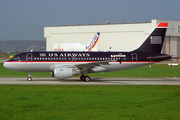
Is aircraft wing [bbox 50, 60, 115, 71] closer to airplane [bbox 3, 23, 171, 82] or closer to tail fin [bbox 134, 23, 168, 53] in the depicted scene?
airplane [bbox 3, 23, 171, 82]

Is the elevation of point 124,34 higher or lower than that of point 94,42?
higher

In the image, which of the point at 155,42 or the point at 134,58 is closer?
the point at 134,58

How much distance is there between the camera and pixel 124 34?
10225cm

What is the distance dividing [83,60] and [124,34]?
227 ft

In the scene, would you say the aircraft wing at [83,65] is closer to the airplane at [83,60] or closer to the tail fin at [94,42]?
the airplane at [83,60]

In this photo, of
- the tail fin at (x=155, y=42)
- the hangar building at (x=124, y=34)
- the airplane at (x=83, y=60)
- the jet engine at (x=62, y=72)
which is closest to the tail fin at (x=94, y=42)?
the hangar building at (x=124, y=34)

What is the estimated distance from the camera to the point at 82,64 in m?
32.9

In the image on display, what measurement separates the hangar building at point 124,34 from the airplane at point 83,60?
6110 cm

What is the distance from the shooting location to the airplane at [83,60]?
33781 millimetres

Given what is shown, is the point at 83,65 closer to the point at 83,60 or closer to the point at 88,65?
the point at 88,65

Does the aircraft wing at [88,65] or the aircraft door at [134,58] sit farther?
the aircraft door at [134,58]
